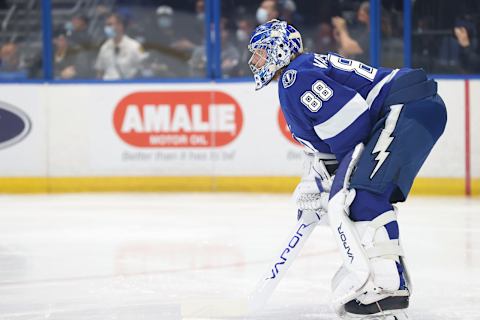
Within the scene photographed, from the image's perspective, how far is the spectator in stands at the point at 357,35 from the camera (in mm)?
8047

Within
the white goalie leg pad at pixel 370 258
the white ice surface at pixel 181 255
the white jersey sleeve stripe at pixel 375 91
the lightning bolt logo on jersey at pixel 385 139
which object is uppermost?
the white jersey sleeve stripe at pixel 375 91

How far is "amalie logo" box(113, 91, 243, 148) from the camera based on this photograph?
812 centimetres

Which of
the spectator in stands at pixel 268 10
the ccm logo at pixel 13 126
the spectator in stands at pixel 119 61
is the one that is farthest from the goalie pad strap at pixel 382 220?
the ccm logo at pixel 13 126

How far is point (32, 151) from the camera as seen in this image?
8.17 meters

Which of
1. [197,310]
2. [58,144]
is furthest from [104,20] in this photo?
[197,310]

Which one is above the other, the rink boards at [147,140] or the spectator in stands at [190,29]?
the spectator in stands at [190,29]

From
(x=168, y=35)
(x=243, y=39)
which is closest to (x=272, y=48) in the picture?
(x=243, y=39)

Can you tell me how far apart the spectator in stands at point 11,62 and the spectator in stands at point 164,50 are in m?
0.94

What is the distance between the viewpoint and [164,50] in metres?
8.27

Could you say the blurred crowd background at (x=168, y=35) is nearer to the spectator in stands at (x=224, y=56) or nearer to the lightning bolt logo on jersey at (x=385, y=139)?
the spectator in stands at (x=224, y=56)

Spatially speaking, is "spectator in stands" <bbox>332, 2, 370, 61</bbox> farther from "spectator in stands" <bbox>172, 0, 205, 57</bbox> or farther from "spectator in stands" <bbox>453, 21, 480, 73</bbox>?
"spectator in stands" <bbox>172, 0, 205, 57</bbox>

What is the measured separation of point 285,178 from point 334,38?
1.09 meters

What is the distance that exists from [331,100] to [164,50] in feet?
15.8

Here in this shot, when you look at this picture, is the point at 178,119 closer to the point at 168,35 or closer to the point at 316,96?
the point at 168,35
